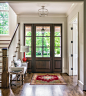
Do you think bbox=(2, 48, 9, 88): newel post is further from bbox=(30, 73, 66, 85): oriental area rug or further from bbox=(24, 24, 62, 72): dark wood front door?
bbox=(24, 24, 62, 72): dark wood front door

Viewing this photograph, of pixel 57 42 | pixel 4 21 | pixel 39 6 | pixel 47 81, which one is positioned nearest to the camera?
pixel 47 81

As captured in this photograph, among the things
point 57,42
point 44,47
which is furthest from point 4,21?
point 57,42

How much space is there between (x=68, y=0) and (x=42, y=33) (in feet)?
10.3

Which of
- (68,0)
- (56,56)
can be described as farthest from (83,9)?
(56,56)

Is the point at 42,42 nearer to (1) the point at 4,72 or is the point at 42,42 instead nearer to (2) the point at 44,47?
(2) the point at 44,47

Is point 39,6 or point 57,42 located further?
point 57,42

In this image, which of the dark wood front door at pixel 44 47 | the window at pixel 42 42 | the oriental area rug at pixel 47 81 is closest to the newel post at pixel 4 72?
the oriental area rug at pixel 47 81

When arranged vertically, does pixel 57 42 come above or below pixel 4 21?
below

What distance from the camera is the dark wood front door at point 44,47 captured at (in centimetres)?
685

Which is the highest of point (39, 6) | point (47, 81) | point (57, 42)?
point (39, 6)

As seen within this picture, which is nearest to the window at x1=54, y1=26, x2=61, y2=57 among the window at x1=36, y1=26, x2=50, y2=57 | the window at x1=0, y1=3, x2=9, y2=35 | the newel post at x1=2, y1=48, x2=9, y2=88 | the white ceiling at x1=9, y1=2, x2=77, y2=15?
the window at x1=36, y1=26, x2=50, y2=57

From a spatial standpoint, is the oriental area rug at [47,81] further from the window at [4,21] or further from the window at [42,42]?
the window at [4,21]

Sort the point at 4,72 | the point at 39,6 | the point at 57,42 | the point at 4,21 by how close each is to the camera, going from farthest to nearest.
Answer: the point at 4,21 → the point at 57,42 → the point at 39,6 → the point at 4,72

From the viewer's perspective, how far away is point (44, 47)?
6.87 meters
